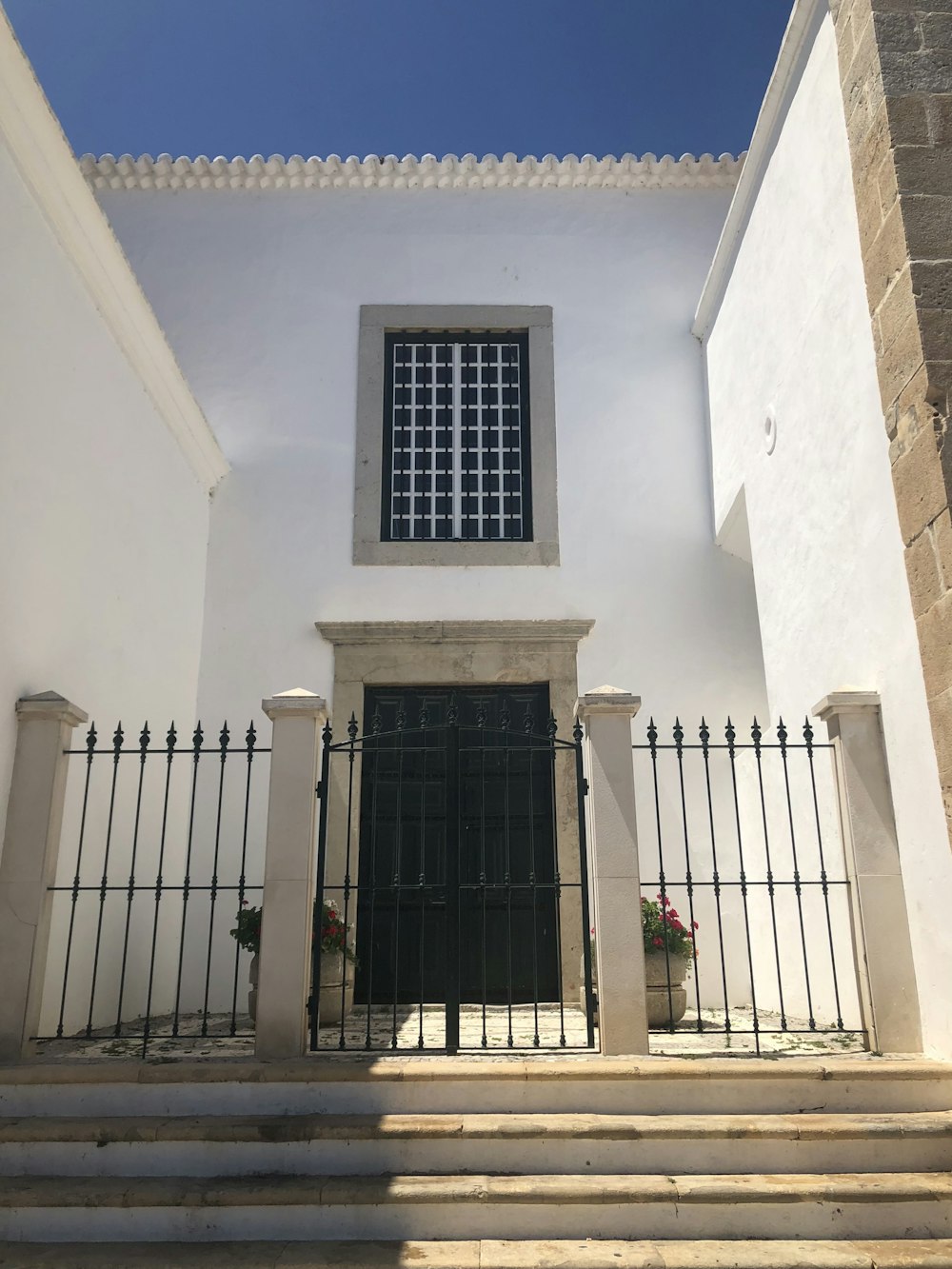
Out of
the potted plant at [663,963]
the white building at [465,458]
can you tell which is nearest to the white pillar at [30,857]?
the white building at [465,458]

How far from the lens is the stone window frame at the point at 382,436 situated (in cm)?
822

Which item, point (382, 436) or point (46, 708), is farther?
point (382, 436)

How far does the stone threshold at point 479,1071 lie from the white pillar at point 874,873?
24 centimetres

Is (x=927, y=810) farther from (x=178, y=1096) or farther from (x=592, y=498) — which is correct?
(x=592, y=498)

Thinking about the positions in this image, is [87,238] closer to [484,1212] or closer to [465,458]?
[465,458]

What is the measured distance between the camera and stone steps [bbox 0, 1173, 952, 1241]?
13.1 feet

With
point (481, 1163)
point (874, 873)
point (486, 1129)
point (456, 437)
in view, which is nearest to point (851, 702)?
point (874, 873)

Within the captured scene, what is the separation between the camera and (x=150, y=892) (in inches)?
280

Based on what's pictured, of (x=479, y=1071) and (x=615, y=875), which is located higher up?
(x=615, y=875)

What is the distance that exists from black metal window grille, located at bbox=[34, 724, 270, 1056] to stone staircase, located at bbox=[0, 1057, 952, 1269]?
2.32ft

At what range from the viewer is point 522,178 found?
920cm

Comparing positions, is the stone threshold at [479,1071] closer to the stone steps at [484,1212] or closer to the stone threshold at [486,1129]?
the stone threshold at [486,1129]

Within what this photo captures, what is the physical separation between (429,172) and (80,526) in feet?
16.0

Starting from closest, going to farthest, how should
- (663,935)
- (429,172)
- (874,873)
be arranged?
(874,873) < (663,935) < (429,172)
